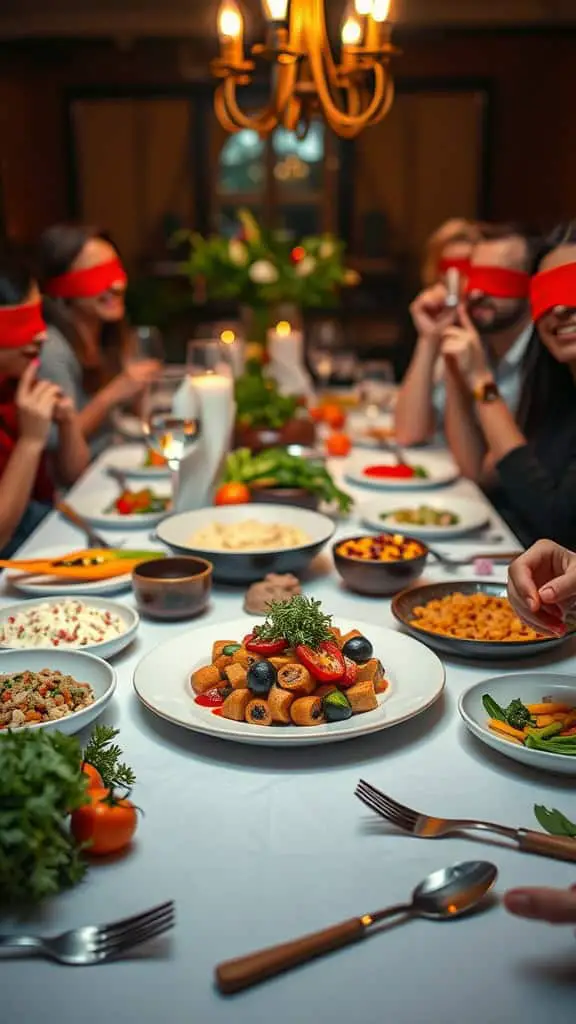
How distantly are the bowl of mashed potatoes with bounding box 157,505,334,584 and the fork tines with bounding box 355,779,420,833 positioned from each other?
2.27 feet

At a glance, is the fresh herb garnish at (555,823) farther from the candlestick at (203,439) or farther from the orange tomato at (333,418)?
the orange tomato at (333,418)

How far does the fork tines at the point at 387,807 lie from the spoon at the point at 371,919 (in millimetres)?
92

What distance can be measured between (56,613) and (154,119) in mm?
6584

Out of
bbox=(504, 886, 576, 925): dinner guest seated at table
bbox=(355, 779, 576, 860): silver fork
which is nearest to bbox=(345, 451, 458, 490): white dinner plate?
bbox=(355, 779, 576, 860): silver fork

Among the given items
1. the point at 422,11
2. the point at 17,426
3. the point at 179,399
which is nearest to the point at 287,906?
the point at 179,399

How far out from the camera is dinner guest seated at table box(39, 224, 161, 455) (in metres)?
3.25

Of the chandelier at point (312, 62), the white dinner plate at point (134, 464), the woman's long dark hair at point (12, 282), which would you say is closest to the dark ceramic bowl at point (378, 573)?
the white dinner plate at point (134, 464)

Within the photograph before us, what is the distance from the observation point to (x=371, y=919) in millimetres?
854

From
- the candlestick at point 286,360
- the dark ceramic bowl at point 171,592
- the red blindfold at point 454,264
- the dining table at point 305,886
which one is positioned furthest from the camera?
the candlestick at point 286,360

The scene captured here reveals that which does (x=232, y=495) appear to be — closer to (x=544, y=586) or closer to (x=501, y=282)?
(x=544, y=586)

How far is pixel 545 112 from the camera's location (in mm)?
7172

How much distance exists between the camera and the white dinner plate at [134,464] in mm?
2656

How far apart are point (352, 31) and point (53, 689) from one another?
6.24 ft

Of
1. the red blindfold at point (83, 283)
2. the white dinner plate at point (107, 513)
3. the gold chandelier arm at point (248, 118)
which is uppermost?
the gold chandelier arm at point (248, 118)
